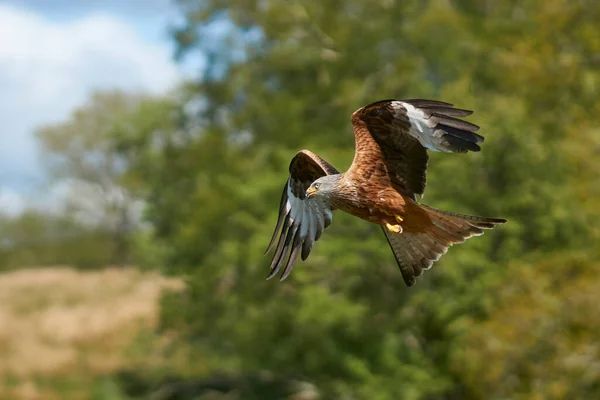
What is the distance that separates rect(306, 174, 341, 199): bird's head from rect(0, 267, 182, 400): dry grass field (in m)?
19.5

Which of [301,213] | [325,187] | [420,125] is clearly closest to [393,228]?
[325,187]

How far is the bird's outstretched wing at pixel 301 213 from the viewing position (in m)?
6.21

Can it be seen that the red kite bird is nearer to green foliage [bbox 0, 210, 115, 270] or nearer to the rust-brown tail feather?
the rust-brown tail feather

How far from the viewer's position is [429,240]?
567 centimetres

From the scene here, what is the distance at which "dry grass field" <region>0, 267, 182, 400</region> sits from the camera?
2509 centimetres

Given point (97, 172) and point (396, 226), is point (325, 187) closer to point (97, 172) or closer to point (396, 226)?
point (396, 226)

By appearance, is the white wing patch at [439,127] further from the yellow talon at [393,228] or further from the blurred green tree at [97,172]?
the blurred green tree at [97,172]

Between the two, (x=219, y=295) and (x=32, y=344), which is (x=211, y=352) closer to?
(x=219, y=295)

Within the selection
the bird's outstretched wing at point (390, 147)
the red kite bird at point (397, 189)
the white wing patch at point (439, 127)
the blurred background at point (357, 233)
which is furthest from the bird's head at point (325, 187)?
the blurred background at point (357, 233)

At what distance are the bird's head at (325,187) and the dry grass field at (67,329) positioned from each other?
19507mm

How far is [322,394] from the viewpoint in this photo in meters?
20.6

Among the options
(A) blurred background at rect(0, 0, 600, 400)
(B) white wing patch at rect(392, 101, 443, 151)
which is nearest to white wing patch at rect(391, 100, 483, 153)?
(B) white wing patch at rect(392, 101, 443, 151)

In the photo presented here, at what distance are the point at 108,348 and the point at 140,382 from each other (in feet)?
10.3

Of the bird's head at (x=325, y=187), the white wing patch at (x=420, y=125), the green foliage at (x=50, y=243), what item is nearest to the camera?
the white wing patch at (x=420, y=125)
